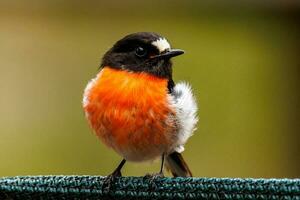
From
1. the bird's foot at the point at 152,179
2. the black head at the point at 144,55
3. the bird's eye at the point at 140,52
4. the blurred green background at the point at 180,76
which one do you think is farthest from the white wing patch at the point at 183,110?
the blurred green background at the point at 180,76

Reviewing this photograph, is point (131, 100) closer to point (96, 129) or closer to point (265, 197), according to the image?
point (96, 129)

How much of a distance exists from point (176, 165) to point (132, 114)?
0.45 metres

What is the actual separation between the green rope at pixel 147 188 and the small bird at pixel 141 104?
420 mm

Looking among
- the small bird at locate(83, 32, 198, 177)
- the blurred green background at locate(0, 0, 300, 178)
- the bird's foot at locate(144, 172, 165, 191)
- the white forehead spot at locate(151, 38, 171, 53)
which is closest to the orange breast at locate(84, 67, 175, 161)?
the small bird at locate(83, 32, 198, 177)

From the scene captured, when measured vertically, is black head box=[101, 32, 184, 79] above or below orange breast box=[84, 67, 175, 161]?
above

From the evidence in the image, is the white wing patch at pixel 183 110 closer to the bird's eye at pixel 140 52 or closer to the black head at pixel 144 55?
the black head at pixel 144 55

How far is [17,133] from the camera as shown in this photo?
4957 mm

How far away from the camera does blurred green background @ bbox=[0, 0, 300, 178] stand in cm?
492

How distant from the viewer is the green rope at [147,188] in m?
2.26

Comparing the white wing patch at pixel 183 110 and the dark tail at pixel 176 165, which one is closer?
the white wing patch at pixel 183 110

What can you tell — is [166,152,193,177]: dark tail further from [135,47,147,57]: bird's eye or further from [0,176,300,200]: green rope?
[0,176,300,200]: green rope

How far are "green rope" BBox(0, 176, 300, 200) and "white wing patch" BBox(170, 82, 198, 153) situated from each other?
0.59 metres

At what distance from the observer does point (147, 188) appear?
2443 millimetres

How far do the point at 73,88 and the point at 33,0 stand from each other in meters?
0.68
